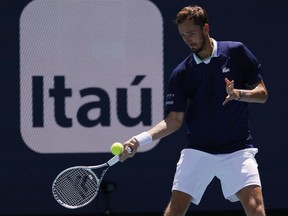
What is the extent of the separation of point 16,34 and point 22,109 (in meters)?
0.61

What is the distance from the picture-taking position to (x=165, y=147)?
6.64 metres

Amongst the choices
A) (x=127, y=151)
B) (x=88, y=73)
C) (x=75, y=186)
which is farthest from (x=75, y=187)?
(x=88, y=73)

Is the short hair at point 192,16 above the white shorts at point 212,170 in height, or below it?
above

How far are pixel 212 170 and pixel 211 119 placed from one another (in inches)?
11.6

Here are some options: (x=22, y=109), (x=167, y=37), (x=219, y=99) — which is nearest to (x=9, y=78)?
(x=22, y=109)

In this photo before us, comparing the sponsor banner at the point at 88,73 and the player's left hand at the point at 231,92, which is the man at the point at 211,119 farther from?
the sponsor banner at the point at 88,73

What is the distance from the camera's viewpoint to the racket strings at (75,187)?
196 inches

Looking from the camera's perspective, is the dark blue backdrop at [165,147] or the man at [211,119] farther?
the dark blue backdrop at [165,147]

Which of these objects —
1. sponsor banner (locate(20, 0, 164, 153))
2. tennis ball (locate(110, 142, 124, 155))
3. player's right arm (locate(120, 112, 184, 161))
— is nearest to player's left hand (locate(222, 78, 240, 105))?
player's right arm (locate(120, 112, 184, 161))

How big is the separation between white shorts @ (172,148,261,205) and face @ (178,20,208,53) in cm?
60

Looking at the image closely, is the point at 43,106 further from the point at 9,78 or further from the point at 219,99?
the point at 219,99

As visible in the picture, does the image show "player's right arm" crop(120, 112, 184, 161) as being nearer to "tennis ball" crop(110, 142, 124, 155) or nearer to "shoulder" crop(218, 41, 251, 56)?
"tennis ball" crop(110, 142, 124, 155)

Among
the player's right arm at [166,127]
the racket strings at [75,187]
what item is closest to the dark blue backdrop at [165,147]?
the racket strings at [75,187]

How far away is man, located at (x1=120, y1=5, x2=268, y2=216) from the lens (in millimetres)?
4566
